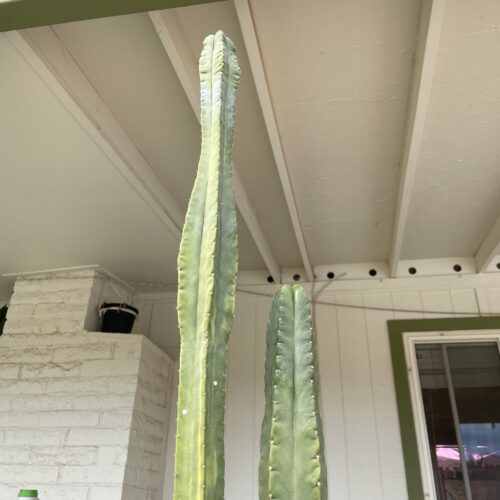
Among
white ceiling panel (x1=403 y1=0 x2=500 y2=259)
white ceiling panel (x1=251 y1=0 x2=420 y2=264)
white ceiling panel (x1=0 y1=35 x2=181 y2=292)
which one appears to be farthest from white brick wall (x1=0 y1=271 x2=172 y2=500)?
white ceiling panel (x1=403 y1=0 x2=500 y2=259)

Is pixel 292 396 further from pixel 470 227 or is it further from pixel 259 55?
pixel 470 227

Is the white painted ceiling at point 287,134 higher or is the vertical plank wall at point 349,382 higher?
the white painted ceiling at point 287,134

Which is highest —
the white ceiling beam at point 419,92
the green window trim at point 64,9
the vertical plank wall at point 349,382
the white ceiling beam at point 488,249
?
the white ceiling beam at point 488,249

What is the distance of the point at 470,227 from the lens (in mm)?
2838

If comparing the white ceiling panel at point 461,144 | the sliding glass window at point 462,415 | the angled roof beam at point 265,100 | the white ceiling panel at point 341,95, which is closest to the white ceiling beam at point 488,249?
the white ceiling panel at point 461,144

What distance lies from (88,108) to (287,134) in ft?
2.73

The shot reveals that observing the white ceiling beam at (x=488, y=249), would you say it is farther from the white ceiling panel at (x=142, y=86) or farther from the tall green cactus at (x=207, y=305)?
the tall green cactus at (x=207, y=305)

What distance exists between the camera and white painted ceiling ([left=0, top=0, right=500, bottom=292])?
1654 mm

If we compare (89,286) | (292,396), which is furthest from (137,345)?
(292,396)

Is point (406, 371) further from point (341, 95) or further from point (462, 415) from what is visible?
point (341, 95)

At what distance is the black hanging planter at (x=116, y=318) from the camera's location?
3.01 m

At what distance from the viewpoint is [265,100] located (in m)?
1.84

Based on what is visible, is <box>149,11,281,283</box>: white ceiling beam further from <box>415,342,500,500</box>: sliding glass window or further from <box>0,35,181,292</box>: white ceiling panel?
<box>415,342,500,500</box>: sliding glass window

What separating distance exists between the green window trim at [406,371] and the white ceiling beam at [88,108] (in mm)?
1662
